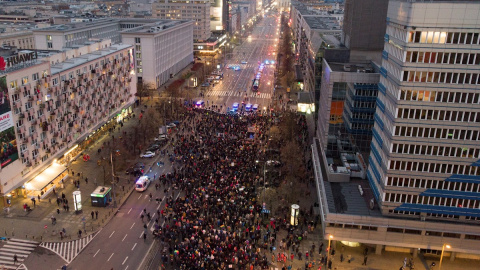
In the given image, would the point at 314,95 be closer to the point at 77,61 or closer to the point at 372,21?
the point at 372,21

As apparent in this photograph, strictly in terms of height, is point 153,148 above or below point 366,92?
below

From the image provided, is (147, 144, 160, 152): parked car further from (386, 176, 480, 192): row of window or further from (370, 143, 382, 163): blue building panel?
(386, 176, 480, 192): row of window

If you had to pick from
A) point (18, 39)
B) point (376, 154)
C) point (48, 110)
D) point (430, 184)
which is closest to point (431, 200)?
point (430, 184)

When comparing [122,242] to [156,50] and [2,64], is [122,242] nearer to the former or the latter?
[2,64]

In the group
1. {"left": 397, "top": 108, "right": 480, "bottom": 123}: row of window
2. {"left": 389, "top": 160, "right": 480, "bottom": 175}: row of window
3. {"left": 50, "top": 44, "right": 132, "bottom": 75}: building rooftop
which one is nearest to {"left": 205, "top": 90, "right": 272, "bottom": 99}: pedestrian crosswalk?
{"left": 50, "top": 44, "right": 132, "bottom": 75}: building rooftop

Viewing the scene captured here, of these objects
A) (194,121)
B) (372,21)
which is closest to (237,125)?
(194,121)

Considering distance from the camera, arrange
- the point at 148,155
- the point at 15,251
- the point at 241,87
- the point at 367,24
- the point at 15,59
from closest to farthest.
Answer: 1. the point at 15,251
2. the point at 15,59
3. the point at 148,155
4. the point at 367,24
5. the point at 241,87

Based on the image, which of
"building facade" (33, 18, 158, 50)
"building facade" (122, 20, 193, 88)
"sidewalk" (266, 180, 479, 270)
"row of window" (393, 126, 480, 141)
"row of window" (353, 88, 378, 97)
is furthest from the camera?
"building facade" (122, 20, 193, 88)

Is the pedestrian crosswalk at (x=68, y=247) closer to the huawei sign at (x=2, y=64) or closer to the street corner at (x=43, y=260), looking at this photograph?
the street corner at (x=43, y=260)
